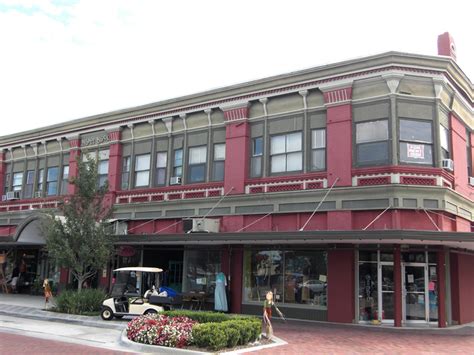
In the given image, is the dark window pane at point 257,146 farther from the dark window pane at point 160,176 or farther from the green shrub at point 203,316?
the green shrub at point 203,316

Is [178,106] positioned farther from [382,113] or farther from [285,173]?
[382,113]

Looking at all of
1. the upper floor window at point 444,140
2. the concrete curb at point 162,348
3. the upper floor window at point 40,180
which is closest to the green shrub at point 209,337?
the concrete curb at point 162,348

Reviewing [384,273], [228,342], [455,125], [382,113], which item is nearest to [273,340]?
[228,342]

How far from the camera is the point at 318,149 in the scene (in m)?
20.9

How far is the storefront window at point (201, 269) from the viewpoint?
23.1 meters

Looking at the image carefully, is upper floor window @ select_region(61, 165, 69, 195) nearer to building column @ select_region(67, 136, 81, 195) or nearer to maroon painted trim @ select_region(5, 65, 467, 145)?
building column @ select_region(67, 136, 81, 195)

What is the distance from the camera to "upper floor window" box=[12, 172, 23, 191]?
3319cm

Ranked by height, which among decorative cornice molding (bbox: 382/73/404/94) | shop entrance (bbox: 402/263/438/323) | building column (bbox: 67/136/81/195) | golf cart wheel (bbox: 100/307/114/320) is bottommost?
golf cart wheel (bbox: 100/307/114/320)

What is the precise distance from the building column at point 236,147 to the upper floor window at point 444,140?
795cm

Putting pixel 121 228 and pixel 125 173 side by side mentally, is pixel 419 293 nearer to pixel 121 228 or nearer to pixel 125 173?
pixel 121 228

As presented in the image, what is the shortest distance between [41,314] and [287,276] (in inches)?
390

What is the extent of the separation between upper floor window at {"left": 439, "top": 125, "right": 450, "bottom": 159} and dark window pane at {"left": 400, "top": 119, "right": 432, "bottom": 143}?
63 centimetres

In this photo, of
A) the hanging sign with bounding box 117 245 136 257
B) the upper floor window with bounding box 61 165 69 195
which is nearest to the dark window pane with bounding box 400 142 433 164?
the hanging sign with bounding box 117 245 136 257

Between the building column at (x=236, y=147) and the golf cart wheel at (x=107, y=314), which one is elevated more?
the building column at (x=236, y=147)
